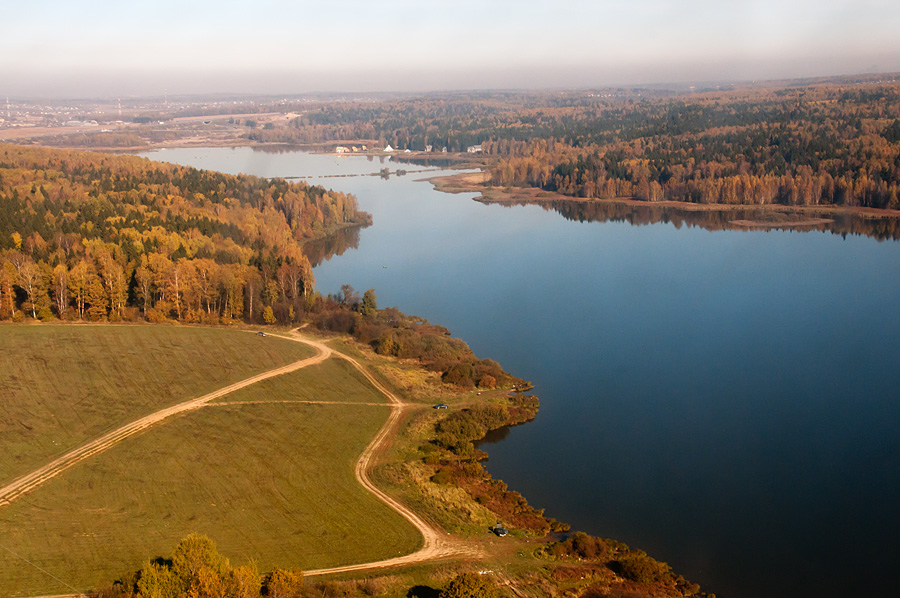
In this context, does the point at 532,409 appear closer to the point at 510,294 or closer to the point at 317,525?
the point at 317,525

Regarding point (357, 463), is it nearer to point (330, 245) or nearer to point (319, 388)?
point (319, 388)

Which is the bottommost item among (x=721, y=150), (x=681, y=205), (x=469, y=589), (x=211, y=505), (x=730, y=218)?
(x=211, y=505)

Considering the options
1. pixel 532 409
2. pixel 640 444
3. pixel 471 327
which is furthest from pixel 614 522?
pixel 471 327

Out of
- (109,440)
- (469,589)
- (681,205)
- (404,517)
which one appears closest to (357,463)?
(404,517)

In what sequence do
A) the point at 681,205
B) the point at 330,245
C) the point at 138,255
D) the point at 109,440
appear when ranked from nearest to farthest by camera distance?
1. the point at 109,440
2. the point at 138,255
3. the point at 330,245
4. the point at 681,205

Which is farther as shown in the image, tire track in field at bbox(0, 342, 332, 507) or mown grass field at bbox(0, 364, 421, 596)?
tire track in field at bbox(0, 342, 332, 507)

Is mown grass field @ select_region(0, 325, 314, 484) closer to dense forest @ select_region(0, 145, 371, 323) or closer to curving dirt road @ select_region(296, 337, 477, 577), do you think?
dense forest @ select_region(0, 145, 371, 323)

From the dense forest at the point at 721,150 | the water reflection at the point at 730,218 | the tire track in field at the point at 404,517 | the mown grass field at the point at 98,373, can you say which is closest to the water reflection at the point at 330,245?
the mown grass field at the point at 98,373

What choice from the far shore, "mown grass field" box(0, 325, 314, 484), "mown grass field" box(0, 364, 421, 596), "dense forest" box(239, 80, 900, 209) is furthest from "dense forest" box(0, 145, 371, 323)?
"dense forest" box(239, 80, 900, 209)
